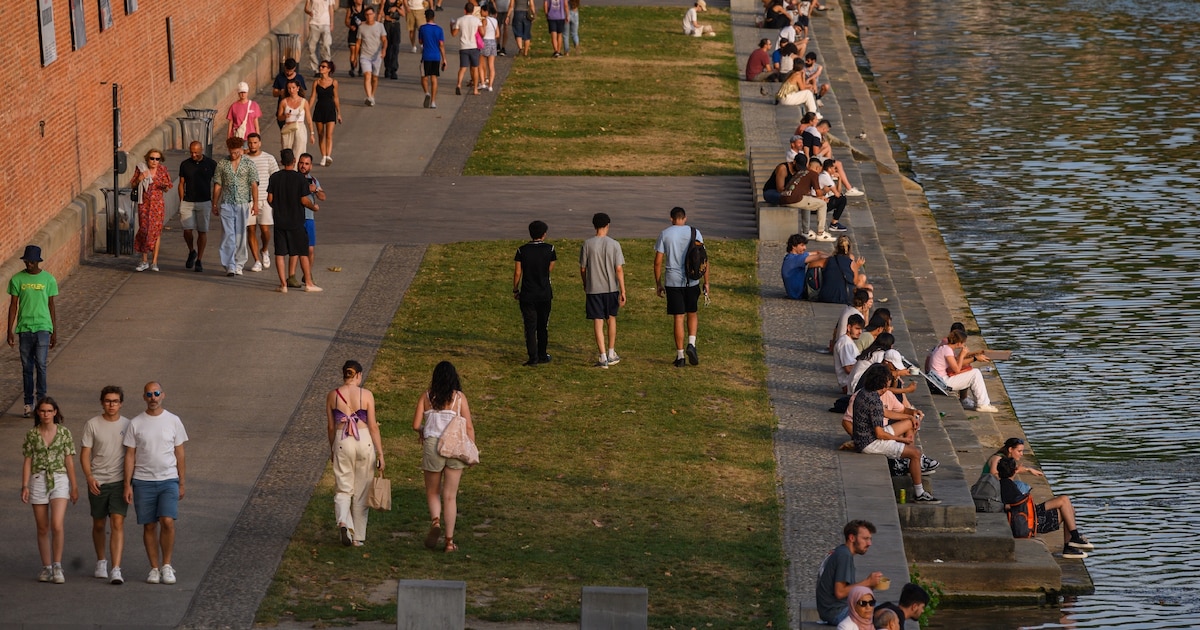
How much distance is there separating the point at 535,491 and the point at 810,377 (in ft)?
14.6

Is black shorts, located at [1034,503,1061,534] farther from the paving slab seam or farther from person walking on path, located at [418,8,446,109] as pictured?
person walking on path, located at [418,8,446,109]

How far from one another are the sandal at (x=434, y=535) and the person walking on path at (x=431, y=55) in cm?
1917

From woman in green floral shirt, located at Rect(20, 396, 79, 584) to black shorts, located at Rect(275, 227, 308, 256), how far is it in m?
7.75

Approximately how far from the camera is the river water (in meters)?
18.4

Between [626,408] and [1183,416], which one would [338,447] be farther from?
[1183,416]

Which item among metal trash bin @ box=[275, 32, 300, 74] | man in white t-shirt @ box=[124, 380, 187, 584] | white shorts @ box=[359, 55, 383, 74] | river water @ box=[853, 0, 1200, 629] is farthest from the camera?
metal trash bin @ box=[275, 32, 300, 74]

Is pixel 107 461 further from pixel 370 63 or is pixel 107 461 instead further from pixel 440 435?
pixel 370 63

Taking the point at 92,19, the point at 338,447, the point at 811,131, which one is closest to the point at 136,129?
the point at 92,19

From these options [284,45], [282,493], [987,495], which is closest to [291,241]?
[282,493]

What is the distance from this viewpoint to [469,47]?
34.1 m

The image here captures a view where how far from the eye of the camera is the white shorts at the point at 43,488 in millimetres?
13234

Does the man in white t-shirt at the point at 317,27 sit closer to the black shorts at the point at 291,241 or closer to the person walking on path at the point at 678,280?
the black shorts at the point at 291,241

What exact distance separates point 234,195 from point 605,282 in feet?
17.1

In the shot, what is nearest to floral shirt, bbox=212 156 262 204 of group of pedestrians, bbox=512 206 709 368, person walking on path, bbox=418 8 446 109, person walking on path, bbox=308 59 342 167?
group of pedestrians, bbox=512 206 709 368
